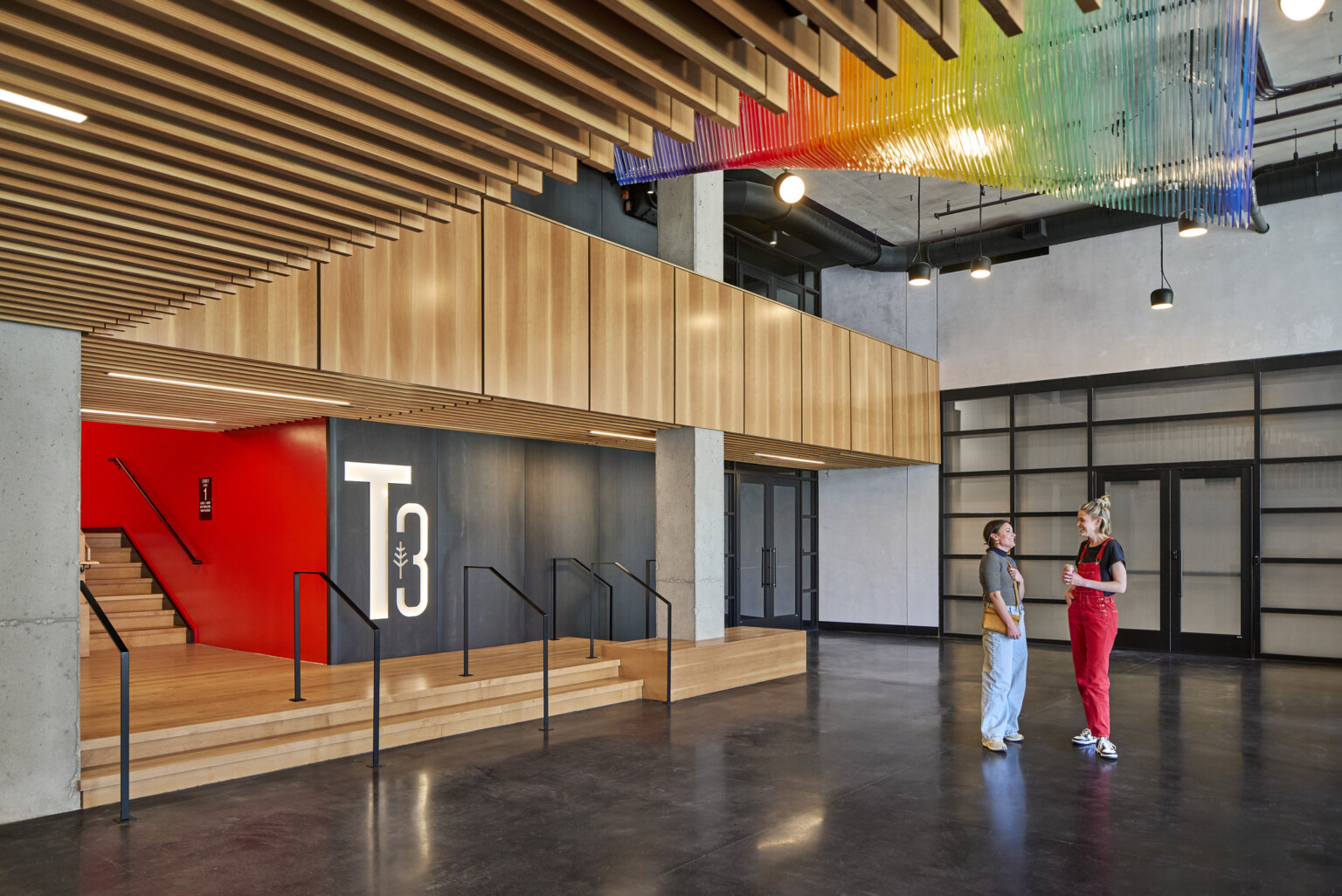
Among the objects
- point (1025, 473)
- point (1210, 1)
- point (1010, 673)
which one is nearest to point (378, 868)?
point (1010, 673)

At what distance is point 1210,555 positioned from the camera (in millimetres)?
11852

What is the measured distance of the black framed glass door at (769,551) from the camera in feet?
44.4

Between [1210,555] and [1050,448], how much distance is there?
2.43 meters

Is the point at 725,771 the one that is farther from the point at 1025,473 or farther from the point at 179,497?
the point at 1025,473

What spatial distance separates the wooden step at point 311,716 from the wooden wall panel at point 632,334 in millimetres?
2428

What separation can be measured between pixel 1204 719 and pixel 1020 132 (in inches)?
226

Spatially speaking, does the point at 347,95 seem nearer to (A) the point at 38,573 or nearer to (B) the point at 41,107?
(B) the point at 41,107

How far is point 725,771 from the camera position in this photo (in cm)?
598

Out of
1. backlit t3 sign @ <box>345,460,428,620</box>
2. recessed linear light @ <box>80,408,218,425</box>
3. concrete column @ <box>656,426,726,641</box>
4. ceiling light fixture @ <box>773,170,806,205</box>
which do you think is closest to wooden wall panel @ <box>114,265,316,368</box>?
backlit t3 sign @ <box>345,460,428,620</box>

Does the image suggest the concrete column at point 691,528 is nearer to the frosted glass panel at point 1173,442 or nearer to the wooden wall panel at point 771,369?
the wooden wall panel at point 771,369

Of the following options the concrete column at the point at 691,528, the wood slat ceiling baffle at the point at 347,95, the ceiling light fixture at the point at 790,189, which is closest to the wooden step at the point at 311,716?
the concrete column at the point at 691,528

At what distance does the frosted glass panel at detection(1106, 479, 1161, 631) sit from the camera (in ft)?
40.1

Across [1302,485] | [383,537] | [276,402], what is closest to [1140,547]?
[1302,485]

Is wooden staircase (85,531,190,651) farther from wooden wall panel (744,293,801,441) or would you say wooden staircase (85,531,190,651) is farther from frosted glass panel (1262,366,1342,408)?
frosted glass panel (1262,366,1342,408)
